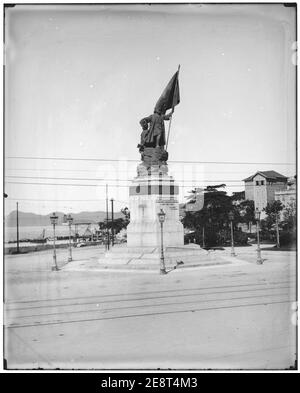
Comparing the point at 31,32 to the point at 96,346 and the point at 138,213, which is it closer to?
the point at 96,346

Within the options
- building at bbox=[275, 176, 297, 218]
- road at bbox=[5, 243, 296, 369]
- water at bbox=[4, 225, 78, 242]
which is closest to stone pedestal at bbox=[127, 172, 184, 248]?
water at bbox=[4, 225, 78, 242]

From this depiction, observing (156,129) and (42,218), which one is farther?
(156,129)

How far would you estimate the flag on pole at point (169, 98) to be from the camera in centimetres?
1660

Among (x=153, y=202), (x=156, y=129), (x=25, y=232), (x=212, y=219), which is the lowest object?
(x=212, y=219)

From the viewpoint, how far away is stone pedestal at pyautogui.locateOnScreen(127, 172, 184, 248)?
19.6 m

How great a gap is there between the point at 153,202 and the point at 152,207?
0.75ft

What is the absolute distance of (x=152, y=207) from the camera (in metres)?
19.8

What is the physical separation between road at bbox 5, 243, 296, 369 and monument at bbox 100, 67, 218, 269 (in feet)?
→ 19.1

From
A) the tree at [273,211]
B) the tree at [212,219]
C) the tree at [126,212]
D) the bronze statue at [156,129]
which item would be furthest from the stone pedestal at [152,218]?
the tree at [212,219]

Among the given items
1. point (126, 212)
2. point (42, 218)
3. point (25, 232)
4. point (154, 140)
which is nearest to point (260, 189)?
point (154, 140)

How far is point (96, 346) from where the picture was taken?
373 inches

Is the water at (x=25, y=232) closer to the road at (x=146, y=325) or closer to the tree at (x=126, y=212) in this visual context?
the road at (x=146, y=325)

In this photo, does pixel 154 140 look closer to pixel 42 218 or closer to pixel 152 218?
pixel 152 218

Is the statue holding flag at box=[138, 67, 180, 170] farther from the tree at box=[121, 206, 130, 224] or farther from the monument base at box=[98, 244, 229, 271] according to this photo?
the monument base at box=[98, 244, 229, 271]
